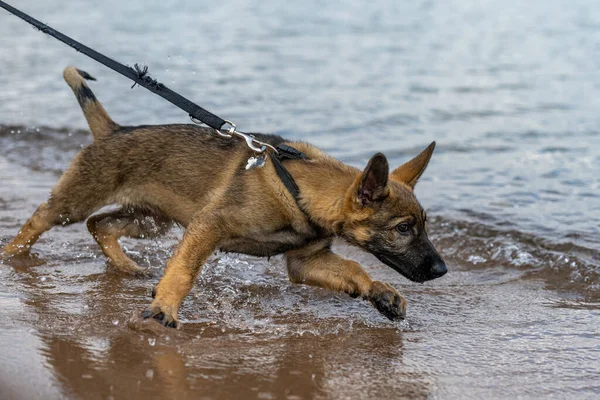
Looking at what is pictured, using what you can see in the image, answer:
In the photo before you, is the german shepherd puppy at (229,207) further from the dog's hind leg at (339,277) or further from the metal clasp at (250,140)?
the metal clasp at (250,140)

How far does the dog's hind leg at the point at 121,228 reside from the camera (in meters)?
5.83

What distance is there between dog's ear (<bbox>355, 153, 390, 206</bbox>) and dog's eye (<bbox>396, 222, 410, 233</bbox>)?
0.64ft

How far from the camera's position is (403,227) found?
456 cm

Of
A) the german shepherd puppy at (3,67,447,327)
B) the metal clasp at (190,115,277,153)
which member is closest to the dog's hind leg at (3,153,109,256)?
the german shepherd puppy at (3,67,447,327)

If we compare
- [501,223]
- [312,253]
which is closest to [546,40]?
[501,223]

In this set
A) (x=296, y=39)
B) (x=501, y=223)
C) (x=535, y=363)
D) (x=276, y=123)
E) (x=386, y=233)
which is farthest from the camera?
(x=296, y=39)

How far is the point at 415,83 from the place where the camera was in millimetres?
13086

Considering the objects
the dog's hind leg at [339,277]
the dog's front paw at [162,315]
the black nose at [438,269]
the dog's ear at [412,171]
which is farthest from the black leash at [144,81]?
the black nose at [438,269]

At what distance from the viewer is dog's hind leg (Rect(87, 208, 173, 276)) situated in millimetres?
5828

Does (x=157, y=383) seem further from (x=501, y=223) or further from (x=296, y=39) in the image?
(x=296, y=39)

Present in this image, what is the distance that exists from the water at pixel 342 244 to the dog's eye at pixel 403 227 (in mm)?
584

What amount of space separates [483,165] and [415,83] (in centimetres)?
433

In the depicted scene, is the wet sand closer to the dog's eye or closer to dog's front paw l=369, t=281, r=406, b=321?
dog's front paw l=369, t=281, r=406, b=321

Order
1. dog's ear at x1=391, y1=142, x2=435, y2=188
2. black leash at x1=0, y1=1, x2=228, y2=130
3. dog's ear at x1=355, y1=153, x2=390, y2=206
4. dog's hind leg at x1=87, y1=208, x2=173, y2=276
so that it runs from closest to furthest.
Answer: dog's ear at x1=355, y1=153, x2=390, y2=206
dog's ear at x1=391, y1=142, x2=435, y2=188
black leash at x1=0, y1=1, x2=228, y2=130
dog's hind leg at x1=87, y1=208, x2=173, y2=276
